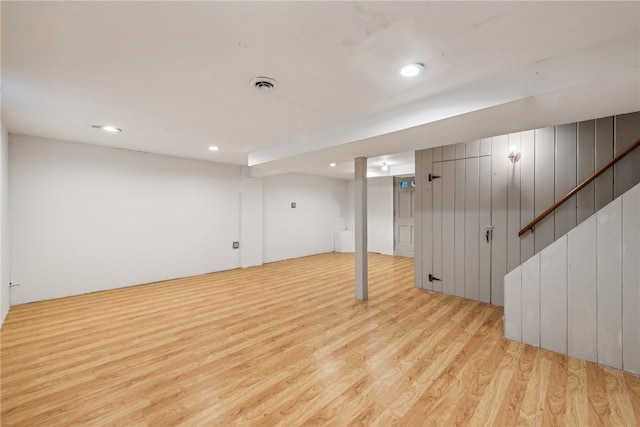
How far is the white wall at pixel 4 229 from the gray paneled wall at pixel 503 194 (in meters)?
5.58

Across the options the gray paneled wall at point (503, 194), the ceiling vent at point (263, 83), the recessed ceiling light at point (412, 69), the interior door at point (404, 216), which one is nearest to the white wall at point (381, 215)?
the interior door at point (404, 216)

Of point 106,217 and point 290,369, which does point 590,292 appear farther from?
point 106,217

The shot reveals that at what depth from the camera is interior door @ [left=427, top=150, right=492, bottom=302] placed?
375 centimetres

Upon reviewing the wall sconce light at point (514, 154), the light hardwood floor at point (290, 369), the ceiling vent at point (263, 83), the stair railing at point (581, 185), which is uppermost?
the ceiling vent at point (263, 83)

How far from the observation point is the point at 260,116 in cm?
300

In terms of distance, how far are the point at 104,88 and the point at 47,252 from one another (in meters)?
3.20

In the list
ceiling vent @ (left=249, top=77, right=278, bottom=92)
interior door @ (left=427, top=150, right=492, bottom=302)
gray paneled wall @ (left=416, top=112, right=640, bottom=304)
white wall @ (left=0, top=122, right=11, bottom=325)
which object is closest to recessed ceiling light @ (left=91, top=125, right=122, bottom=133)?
white wall @ (left=0, top=122, right=11, bottom=325)

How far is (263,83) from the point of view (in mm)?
2219

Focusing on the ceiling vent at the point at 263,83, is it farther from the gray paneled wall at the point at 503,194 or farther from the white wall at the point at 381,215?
the white wall at the point at 381,215

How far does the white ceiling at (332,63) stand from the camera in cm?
143

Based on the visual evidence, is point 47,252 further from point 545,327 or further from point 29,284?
point 545,327

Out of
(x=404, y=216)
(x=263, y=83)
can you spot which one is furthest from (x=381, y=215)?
(x=263, y=83)

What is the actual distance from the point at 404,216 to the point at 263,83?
6033mm

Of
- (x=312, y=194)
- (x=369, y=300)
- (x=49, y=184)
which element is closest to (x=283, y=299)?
(x=369, y=300)
